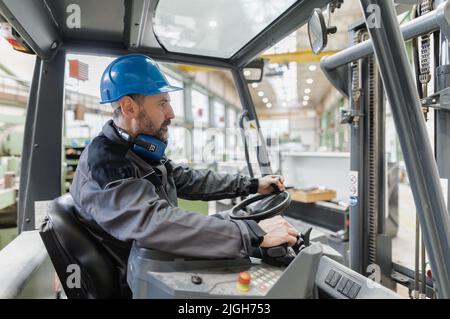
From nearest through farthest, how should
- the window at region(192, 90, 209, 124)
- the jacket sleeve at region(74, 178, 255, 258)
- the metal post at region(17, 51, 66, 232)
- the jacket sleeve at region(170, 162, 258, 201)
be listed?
1. the jacket sleeve at region(74, 178, 255, 258)
2. the metal post at region(17, 51, 66, 232)
3. the jacket sleeve at region(170, 162, 258, 201)
4. the window at region(192, 90, 209, 124)

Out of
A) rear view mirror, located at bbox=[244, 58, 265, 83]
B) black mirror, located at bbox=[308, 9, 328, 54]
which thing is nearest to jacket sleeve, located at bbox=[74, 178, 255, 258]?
black mirror, located at bbox=[308, 9, 328, 54]

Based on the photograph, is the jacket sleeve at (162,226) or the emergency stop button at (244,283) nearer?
the emergency stop button at (244,283)

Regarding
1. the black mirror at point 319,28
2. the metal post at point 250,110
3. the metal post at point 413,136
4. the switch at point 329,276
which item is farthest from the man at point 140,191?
the metal post at point 250,110

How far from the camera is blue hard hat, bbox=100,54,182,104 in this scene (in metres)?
1.44

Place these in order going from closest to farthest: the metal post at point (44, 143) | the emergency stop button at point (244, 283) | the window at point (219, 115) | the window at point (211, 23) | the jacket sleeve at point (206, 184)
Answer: the emergency stop button at point (244, 283), the window at point (211, 23), the metal post at point (44, 143), the jacket sleeve at point (206, 184), the window at point (219, 115)

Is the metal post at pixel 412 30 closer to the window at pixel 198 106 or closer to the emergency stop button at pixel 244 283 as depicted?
the emergency stop button at pixel 244 283

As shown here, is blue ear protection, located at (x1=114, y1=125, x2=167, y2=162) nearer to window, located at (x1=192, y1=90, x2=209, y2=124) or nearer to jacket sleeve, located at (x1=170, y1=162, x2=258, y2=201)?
jacket sleeve, located at (x1=170, y1=162, x2=258, y2=201)

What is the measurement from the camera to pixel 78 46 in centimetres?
190

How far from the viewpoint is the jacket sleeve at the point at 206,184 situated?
2.06 meters

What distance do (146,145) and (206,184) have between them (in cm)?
76

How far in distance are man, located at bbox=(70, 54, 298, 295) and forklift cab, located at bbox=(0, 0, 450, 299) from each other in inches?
3.0

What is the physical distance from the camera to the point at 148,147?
143cm

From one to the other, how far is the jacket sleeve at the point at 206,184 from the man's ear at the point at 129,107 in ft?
2.07
